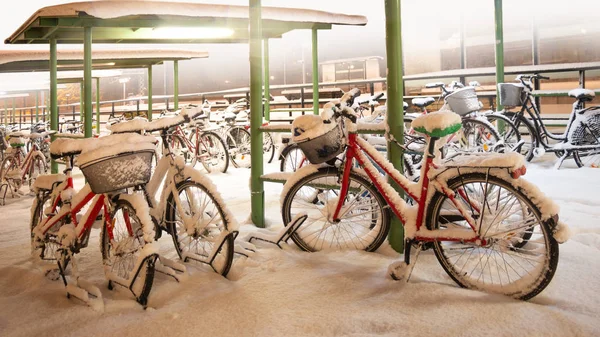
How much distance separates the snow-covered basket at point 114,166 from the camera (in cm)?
206

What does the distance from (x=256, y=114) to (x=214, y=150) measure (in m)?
3.61

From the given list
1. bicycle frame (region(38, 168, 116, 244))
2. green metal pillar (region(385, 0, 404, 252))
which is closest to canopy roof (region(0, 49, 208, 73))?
bicycle frame (region(38, 168, 116, 244))

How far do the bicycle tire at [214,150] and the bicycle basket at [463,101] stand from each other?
11.0ft

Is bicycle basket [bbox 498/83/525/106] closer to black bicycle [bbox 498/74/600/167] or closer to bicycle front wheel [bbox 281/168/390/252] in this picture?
black bicycle [bbox 498/74/600/167]

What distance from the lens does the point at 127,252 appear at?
2330 mm

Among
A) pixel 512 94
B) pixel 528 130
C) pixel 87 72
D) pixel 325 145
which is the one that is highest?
pixel 87 72

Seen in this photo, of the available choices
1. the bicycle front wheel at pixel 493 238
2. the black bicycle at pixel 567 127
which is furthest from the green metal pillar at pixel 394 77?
the black bicycle at pixel 567 127

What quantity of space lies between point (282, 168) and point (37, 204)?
2.24 metres

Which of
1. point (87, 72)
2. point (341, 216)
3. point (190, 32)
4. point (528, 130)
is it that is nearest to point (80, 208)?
point (341, 216)

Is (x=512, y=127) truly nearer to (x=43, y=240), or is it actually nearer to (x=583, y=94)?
A: (x=583, y=94)

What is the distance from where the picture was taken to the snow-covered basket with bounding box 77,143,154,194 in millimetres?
2059

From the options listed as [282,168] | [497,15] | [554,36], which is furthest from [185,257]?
[554,36]

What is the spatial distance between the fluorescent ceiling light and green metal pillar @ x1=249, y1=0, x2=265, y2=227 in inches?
83.5

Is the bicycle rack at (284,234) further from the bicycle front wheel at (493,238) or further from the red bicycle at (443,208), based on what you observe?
the bicycle front wheel at (493,238)
